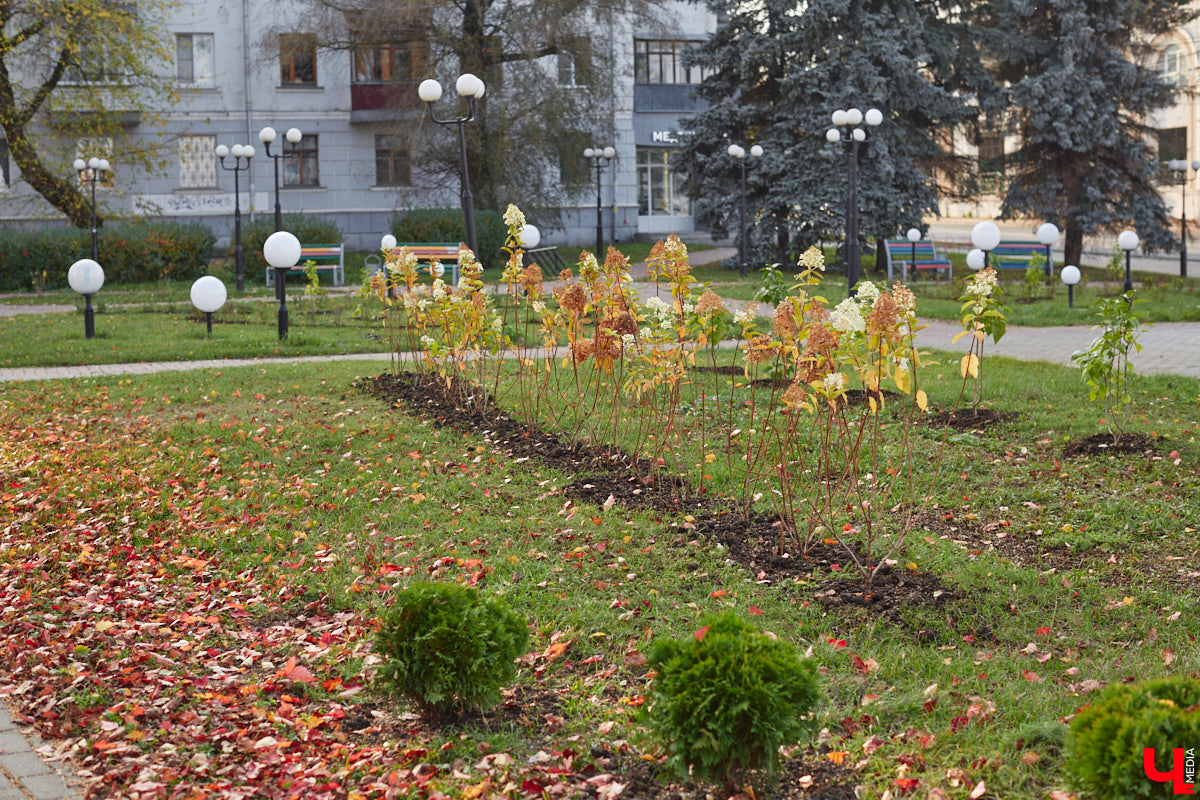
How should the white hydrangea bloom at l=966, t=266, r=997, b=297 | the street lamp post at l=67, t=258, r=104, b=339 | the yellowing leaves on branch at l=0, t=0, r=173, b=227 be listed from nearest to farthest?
the white hydrangea bloom at l=966, t=266, r=997, b=297
the street lamp post at l=67, t=258, r=104, b=339
the yellowing leaves on branch at l=0, t=0, r=173, b=227

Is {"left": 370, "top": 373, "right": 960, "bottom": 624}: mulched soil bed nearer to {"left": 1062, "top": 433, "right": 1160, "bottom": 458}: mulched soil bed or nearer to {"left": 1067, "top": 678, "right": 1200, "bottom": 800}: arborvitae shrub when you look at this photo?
{"left": 1067, "top": 678, "right": 1200, "bottom": 800}: arborvitae shrub

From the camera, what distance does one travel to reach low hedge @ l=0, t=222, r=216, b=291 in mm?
22656

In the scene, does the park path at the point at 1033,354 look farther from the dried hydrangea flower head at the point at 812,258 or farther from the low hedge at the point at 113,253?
the low hedge at the point at 113,253

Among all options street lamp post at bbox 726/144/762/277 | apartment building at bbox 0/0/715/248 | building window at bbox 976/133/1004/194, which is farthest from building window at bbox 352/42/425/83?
building window at bbox 976/133/1004/194

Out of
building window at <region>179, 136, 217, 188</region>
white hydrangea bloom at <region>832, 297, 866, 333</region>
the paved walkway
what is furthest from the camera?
building window at <region>179, 136, 217, 188</region>

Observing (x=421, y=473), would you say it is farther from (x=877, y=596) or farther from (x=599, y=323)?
(x=877, y=596)

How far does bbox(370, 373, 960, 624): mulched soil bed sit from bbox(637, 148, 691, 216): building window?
28.6 meters

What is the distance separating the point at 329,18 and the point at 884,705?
26.4 m

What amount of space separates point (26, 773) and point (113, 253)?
21845 mm

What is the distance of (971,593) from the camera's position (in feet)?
15.5

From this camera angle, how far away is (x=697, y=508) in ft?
19.8

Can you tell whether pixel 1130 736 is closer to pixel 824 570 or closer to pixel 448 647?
pixel 448 647

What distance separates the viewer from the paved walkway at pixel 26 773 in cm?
328

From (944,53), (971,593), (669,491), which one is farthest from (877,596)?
(944,53)
